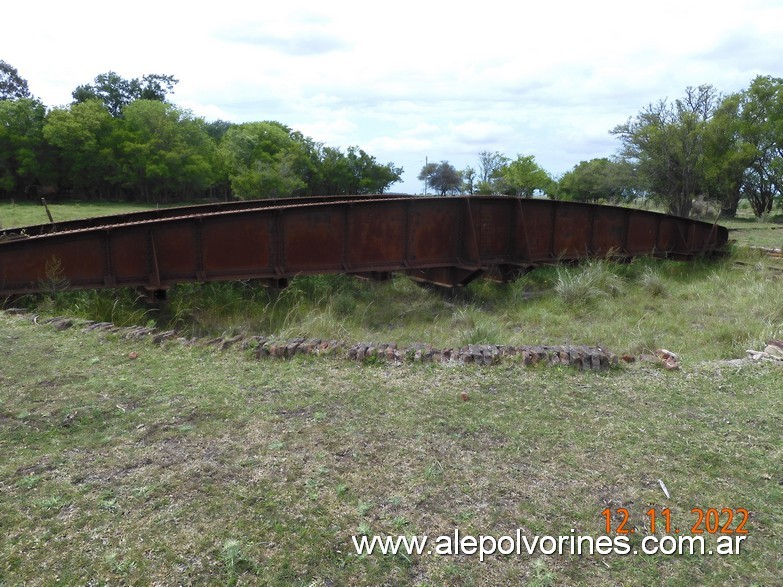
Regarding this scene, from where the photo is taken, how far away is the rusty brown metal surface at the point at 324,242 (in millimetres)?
8039

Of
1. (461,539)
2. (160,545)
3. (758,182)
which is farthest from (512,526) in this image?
(758,182)

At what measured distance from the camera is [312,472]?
3707 mm

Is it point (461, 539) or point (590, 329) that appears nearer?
point (461, 539)

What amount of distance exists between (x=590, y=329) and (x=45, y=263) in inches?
302

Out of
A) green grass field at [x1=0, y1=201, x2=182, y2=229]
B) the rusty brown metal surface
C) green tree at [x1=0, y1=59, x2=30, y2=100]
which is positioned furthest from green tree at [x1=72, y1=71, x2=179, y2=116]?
the rusty brown metal surface

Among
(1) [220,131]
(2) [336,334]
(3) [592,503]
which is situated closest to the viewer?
(3) [592,503]

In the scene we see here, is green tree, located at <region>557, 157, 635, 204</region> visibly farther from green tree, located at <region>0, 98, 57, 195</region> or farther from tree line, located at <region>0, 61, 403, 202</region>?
green tree, located at <region>0, 98, 57, 195</region>

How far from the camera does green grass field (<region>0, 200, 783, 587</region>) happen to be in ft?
9.53

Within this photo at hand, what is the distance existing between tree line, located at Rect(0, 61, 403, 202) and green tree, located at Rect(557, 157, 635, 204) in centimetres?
1508

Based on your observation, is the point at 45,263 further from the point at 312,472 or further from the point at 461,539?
the point at 461,539

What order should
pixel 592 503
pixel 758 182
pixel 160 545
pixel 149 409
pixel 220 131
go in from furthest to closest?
pixel 220 131 → pixel 758 182 → pixel 149 409 → pixel 592 503 → pixel 160 545

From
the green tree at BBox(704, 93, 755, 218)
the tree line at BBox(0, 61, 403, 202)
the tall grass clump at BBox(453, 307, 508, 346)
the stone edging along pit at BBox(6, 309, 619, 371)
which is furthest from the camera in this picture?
the tree line at BBox(0, 61, 403, 202)

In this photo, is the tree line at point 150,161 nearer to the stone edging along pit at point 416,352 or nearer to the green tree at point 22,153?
the green tree at point 22,153

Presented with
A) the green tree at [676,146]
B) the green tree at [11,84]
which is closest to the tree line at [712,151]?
the green tree at [676,146]
